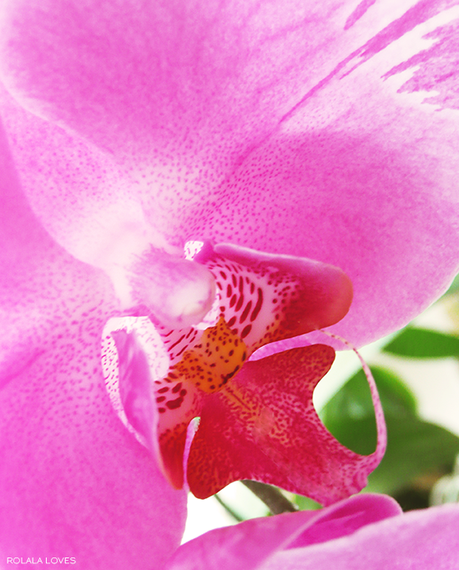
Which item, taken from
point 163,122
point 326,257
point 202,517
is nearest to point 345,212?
point 326,257

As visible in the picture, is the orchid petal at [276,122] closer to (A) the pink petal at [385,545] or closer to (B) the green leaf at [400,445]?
(A) the pink petal at [385,545]

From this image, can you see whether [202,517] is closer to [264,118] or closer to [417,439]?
[417,439]

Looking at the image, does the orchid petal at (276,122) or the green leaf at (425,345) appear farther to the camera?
the green leaf at (425,345)

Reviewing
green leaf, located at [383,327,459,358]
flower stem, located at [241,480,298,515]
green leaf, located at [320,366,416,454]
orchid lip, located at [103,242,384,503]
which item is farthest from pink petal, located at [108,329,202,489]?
green leaf, located at [383,327,459,358]

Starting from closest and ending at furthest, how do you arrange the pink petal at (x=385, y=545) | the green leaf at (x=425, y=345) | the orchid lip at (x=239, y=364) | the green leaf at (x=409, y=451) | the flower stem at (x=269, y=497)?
the pink petal at (x=385, y=545)
the orchid lip at (x=239, y=364)
the flower stem at (x=269, y=497)
the green leaf at (x=409, y=451)
the green leaf at (x=425, y=345)

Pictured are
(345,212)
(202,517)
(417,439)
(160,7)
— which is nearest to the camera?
(160,7)

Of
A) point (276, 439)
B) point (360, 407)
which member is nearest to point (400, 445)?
point (360, 407)

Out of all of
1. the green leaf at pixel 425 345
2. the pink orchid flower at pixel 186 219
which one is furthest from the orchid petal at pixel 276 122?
the green leaf at pixel 425 345
